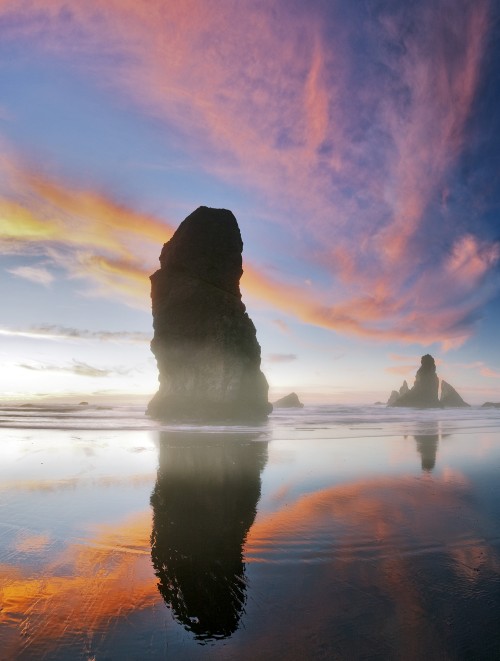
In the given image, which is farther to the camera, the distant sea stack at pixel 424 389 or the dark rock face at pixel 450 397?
the dark rock face at pixel 450 397

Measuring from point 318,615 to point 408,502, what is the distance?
18.8ft

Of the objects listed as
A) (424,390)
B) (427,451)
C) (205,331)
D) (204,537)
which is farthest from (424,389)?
(204,537)

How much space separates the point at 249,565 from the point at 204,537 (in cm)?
137

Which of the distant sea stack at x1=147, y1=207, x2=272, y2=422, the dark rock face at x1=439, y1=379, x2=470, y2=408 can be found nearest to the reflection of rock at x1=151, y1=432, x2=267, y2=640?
the distant sea stack at x1=147, y1=207, x2=272, y2=422

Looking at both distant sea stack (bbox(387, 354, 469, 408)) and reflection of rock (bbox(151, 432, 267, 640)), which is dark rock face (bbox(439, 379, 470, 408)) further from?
reflection of rock (bbox(151, 432, 267, 640))

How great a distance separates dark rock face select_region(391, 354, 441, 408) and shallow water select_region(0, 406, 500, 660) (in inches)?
4452

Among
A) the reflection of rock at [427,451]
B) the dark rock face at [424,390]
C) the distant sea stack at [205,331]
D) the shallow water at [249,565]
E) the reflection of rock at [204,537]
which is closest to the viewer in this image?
the shallow water at [249,565]

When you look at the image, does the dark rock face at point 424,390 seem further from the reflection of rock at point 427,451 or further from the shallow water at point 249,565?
the shallow water at point 249,565

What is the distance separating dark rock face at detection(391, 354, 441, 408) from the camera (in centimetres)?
11381

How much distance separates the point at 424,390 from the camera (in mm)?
115188

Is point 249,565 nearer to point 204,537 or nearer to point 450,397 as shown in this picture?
point 204,537

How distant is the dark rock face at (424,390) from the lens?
4481 inches

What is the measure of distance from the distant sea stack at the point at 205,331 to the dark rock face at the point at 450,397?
115 meters

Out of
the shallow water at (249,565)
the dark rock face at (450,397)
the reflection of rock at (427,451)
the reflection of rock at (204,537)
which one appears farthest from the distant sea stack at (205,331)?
the dark rock face at (450,397)
